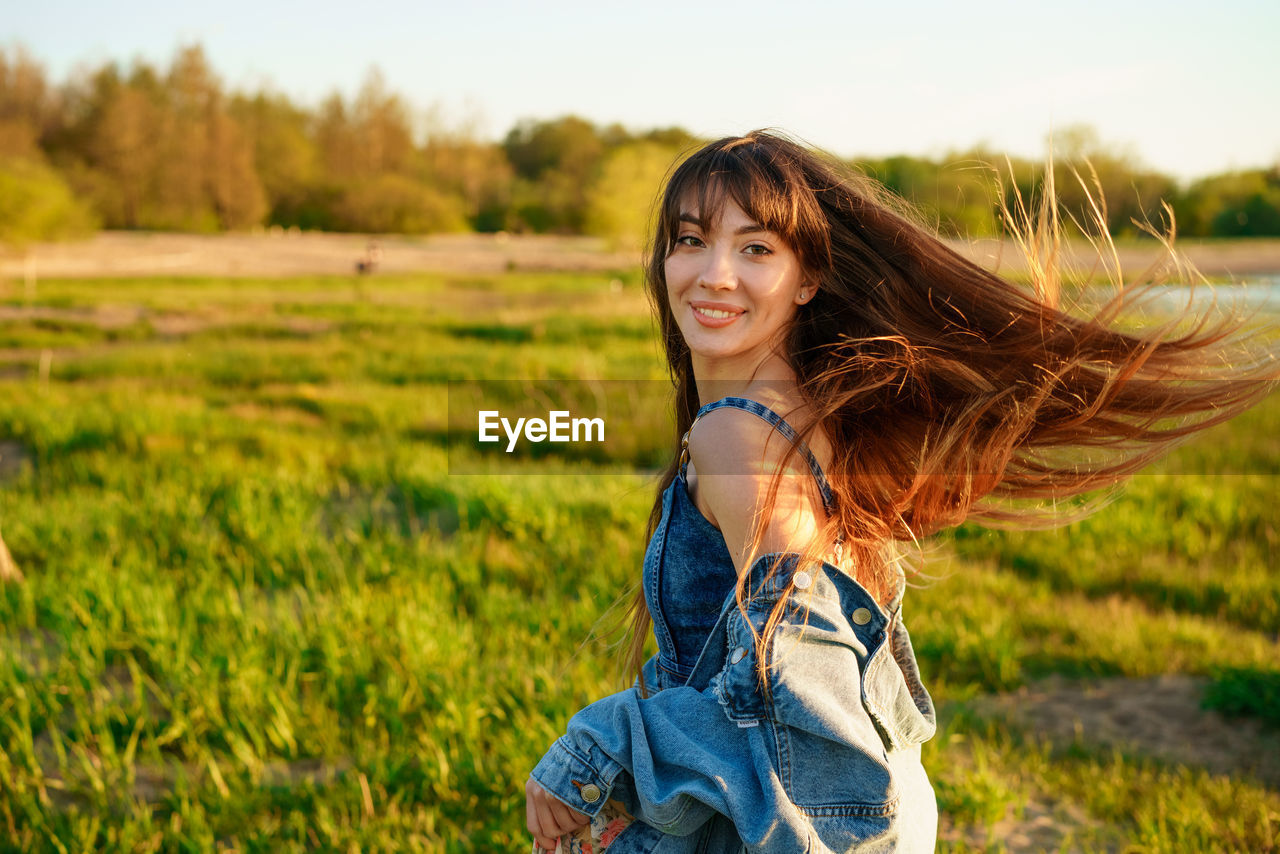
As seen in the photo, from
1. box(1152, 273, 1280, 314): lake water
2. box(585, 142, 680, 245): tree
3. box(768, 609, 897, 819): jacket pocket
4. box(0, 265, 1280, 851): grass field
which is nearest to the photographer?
box(768, 609, 897, 819): jacket pocket

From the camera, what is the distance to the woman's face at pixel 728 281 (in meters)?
1.49

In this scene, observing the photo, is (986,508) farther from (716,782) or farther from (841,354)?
(716,782)

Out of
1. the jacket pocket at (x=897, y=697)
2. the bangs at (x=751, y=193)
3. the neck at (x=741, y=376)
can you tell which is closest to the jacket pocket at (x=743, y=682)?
the jacket pocket at (x=897, y=697)

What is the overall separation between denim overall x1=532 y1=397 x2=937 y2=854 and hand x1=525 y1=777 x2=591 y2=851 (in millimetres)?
27

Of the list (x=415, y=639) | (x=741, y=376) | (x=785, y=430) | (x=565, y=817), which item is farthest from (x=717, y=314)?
(x=415, y=639)

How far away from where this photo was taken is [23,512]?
15.5 feet

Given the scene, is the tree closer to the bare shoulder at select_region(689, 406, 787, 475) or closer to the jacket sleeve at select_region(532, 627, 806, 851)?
the bare shoulder at select_region(689, 406, 787, 475)

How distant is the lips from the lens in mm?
1505

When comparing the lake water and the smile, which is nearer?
the smile

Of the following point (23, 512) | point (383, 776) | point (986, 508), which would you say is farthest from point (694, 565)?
point (23, 512)

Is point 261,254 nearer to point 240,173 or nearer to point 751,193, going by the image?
point 240,173

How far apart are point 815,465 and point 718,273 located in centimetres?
34

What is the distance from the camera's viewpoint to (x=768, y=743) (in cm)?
127
